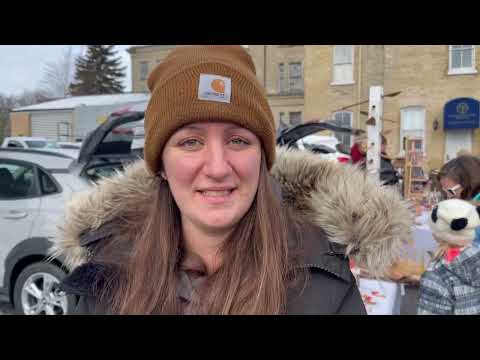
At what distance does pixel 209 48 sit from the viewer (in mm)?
1511

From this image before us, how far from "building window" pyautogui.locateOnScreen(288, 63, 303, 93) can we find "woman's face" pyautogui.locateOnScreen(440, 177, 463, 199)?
27193mm

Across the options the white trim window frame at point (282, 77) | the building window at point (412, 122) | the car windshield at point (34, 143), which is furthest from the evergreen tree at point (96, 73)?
the building window at point (412, 122)

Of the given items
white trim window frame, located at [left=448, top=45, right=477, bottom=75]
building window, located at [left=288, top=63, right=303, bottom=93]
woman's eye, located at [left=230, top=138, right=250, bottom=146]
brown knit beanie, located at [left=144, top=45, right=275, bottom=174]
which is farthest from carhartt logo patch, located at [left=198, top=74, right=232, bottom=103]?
building window, located at [left=288, top=63, right=303, bottom=93]

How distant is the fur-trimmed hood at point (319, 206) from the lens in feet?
5.01

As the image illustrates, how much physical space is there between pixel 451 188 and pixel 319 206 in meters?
2.98

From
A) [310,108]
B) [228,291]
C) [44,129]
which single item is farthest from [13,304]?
[44,129]

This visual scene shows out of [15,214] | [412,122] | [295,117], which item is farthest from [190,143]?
[295,117]

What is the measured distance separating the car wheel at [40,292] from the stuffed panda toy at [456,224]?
326cm

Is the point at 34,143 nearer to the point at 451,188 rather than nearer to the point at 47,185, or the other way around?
the point at 47,185

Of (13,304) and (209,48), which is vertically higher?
(209,48)

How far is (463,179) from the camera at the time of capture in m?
4.01

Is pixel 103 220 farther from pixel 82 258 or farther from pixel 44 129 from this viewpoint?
pixel 44 129

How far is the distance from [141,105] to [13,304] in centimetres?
284
